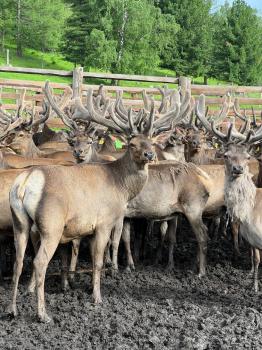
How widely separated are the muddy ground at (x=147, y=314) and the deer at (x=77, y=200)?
Answer: 0.93 ft

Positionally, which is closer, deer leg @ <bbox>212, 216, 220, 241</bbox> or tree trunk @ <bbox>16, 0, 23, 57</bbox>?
deer leg @ <bbox>212, 216, 220, 241</bbox>

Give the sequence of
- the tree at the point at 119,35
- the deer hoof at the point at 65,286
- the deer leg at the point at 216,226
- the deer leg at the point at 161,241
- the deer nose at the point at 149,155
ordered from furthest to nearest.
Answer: the tree at the point at 119,35, the deer leg at the point at 216,226, the deer leg at the point at 161,241, the deer hoof at the point at 65,286, the deer nose at the point at 149,155

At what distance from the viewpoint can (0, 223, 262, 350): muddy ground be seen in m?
6.34

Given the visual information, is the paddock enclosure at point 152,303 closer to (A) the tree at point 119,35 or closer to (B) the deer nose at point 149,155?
(B) the deer nose at point 149,155

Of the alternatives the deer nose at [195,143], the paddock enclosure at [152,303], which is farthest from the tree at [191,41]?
the paddock enclosure at [152,303]

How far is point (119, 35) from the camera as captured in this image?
53.0m

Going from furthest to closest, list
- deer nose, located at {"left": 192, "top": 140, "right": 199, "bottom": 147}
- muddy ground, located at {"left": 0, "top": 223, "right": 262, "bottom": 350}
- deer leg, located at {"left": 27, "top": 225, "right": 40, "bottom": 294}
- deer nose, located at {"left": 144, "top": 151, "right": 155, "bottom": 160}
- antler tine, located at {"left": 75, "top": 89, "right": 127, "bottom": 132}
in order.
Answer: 1. deer nose, located at {"left": 192, "top": 140, "right": 199, "bottom": 147}
2. antler tine, located at {"left": 75, "top": 89, "right": 127, "bottom": 132}
3. deer nose, located at {"left": 144, "top": 151, "right": 155, "bottom": 160}
4. deer leg, located at {"left": 27, "top": 225, "right": 40, "bottom": 294}
5. muddy ground, located at {"left": 0, "top": 223, "right": 262, "bottom": 350}

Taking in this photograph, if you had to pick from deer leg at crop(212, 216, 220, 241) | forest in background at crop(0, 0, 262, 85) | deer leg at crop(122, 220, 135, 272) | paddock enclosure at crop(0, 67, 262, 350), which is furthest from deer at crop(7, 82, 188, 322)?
forest in background at crop(0, 0, 262, 85)

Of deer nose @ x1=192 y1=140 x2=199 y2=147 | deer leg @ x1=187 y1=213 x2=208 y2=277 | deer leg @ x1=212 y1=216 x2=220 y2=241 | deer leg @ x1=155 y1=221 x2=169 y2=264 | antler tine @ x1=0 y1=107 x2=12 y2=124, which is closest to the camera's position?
deer leg @ x1=187 y1=213 x2=208 y2=277

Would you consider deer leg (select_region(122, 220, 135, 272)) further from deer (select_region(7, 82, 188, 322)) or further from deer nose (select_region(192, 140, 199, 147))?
deer nose (select_region(192, 140, 199, 147))

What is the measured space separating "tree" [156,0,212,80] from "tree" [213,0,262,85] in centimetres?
225

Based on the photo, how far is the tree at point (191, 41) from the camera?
5441cm

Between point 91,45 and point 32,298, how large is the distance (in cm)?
4310

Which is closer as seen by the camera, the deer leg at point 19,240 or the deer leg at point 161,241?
the deer leg at point 19,240
